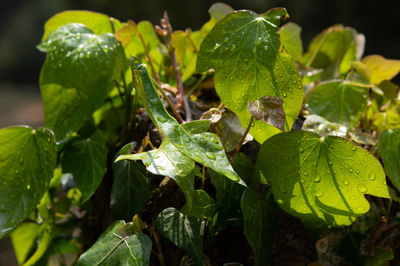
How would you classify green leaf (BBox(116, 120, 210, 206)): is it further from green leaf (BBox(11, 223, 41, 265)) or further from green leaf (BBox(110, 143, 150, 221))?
green leaf (BBox(11, 223, 41, 265))

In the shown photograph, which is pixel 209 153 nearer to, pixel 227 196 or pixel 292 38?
pixel 227 196

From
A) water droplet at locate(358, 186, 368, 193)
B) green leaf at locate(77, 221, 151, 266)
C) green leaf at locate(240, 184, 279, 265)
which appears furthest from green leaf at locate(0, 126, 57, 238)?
water droplet at locate(358, 186, 368, 193)

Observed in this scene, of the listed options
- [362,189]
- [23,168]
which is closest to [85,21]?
[23,168]

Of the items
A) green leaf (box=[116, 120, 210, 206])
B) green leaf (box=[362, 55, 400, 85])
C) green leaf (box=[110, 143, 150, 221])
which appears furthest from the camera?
green leaf (box=[362, 55, 400, 85])

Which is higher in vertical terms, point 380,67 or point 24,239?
point 380,67

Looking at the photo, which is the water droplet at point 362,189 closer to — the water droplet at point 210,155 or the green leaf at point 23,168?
the water droplet at point 210,155

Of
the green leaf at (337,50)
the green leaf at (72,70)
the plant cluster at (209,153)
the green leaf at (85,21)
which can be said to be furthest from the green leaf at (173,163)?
the green leaf at (337,50)
